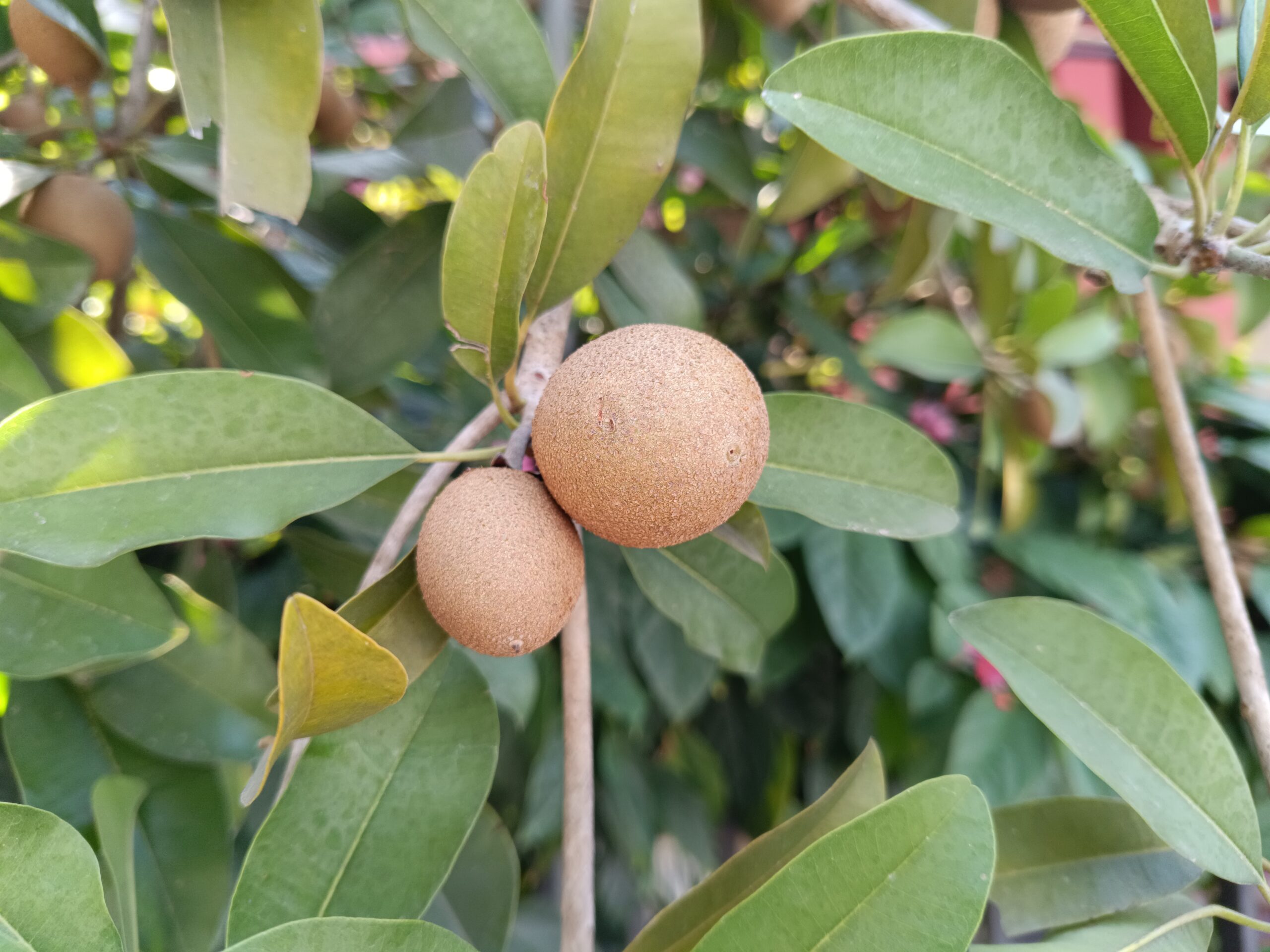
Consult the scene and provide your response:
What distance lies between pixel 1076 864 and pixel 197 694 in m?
0.60

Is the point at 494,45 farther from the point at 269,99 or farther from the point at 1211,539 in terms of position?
the point at 1211,539

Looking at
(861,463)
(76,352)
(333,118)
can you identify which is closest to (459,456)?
(861,463)

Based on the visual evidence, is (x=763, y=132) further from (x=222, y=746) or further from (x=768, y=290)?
(x=222, y=746)

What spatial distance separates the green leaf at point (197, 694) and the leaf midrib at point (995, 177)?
1.73ft

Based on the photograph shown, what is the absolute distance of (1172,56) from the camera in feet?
1.32

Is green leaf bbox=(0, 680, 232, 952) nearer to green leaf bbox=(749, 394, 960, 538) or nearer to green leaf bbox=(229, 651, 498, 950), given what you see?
green leaf bbox=(229, 651, 498, 950)

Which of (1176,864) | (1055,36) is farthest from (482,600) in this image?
(1055,36)

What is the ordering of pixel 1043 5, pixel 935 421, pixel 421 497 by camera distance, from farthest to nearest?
pixel 935 421
pixel 1043 5
pixel 421 497

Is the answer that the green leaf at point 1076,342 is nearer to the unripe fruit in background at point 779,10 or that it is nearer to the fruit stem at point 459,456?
the unripe fruit in background at point 779,10

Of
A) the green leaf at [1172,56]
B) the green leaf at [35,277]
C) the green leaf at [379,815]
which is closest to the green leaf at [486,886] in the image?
the green leaf at [379,815]

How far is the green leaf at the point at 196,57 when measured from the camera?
43 cm

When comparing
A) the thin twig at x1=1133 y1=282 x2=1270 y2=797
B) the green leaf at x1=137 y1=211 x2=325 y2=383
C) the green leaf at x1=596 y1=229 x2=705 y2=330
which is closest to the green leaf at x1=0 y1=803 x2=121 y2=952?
the green leaf at x1=137 y1=211 x2=325 y2=383

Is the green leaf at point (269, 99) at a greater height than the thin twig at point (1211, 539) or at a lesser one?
greater

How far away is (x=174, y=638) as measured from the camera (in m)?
0.47
